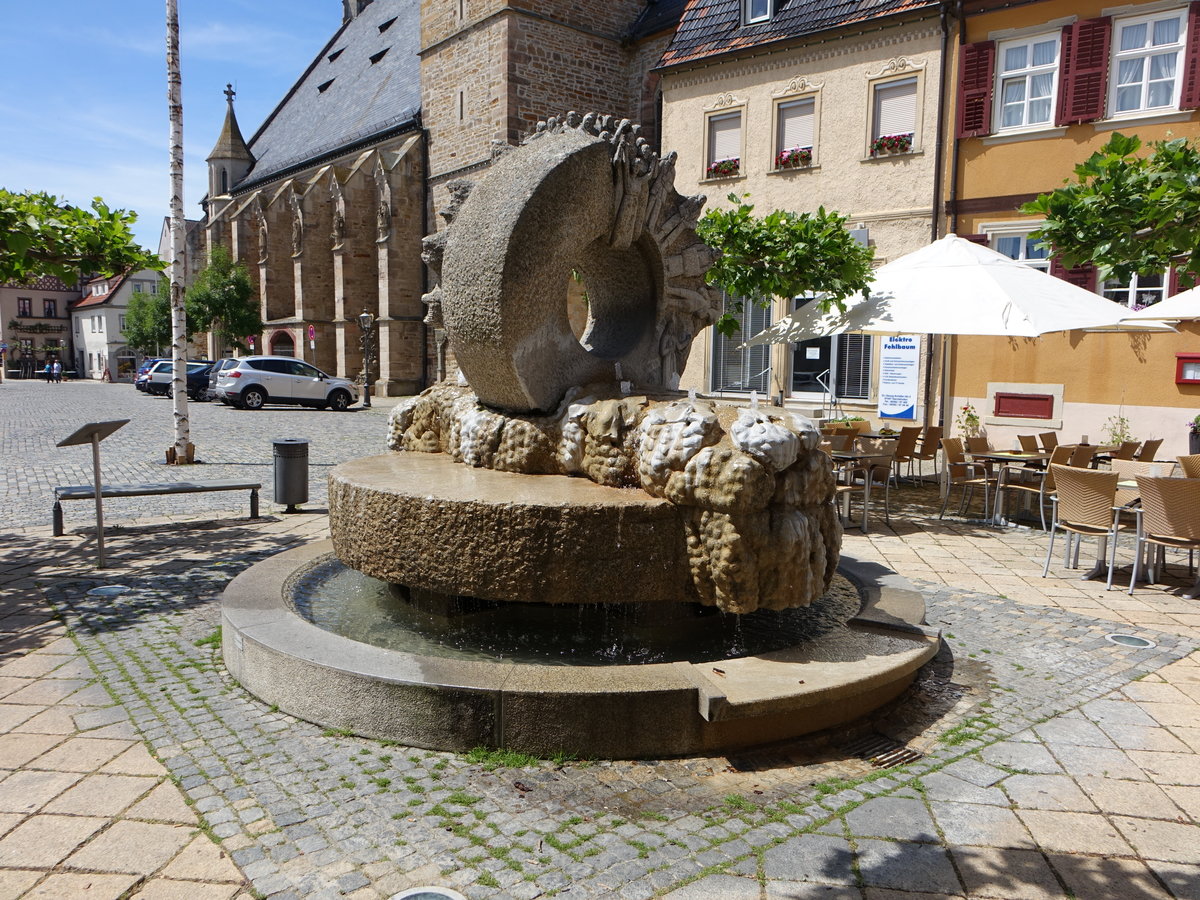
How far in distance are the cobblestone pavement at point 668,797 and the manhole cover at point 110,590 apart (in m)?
0.86

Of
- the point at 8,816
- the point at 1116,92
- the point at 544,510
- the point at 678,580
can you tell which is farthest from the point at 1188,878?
the point at 1116,92

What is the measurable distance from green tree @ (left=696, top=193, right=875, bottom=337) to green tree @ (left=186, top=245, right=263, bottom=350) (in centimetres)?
3270

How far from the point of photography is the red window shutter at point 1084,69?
13141 millimetres

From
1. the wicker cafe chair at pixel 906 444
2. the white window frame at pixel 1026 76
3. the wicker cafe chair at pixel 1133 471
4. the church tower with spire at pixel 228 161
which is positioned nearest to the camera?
the wicker cafe chair at pixel 1133 471

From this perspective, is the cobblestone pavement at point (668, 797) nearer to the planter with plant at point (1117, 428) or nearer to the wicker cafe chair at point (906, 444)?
the wicker cafe chair at point (906, 444)

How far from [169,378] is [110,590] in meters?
27.0

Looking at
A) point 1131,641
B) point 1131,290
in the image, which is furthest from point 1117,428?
point 1131,641

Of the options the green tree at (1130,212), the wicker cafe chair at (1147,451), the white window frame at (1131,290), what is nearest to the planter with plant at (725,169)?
the white window frame at (1131,290)

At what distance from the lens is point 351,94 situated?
1438 inches

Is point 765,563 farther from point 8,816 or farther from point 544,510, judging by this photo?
point 8,816

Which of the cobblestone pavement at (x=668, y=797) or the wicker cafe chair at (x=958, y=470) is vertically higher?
the wicker cafe chair at (x=958, y=470)

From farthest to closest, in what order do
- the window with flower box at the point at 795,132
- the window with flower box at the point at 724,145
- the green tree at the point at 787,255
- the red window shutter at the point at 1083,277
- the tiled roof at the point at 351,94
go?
the tiled roof at the point at 351,94
the window with flower box at the point at 724,145
the window with flower box at the point at 795,132
the red window shutter at the point at 1083,277
the green tree at the point at 787,255

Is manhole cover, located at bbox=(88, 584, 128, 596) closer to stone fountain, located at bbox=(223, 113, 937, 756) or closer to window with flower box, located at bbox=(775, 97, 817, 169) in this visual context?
stone fountain, located at bbox=(223, 113, 937, 756)

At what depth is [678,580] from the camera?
3.89 meters
